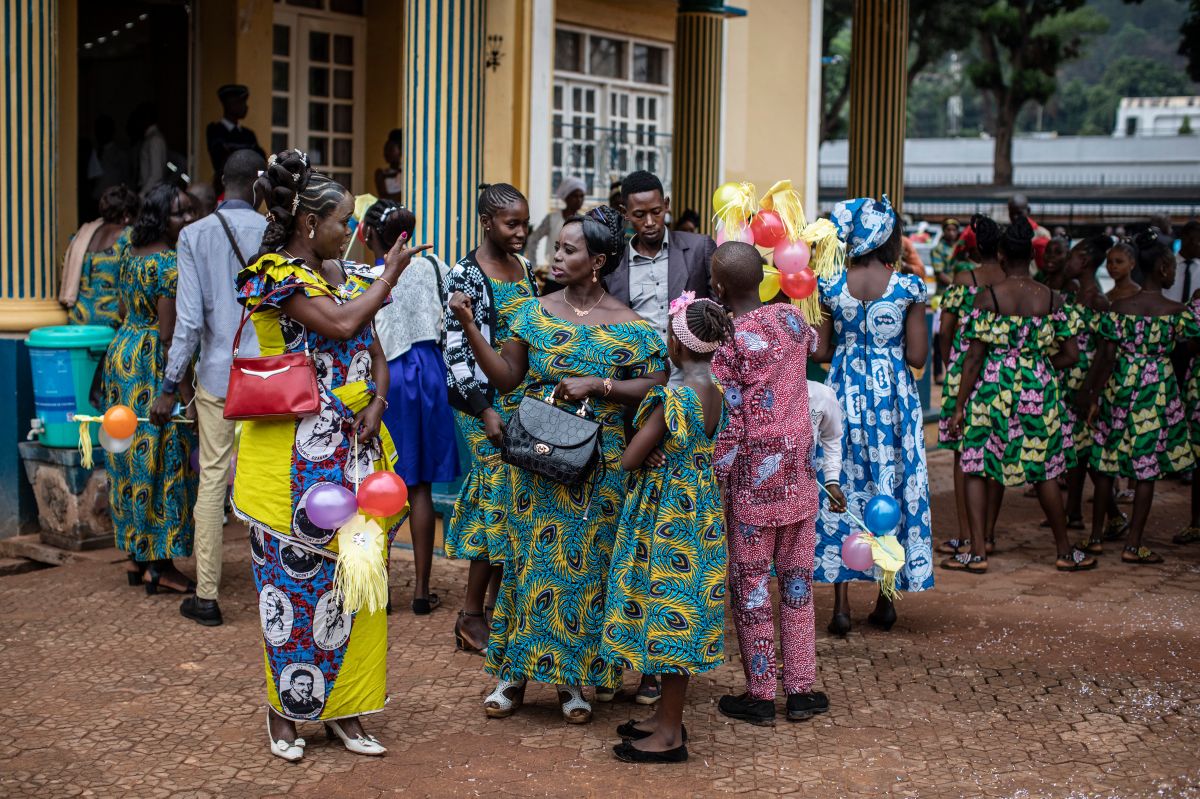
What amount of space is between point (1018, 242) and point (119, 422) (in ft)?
15.1

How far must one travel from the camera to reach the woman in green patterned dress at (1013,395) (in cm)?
757

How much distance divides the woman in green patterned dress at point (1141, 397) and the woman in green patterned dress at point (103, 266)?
5687 mm

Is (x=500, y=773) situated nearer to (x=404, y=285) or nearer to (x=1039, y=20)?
(x=404, y=285)

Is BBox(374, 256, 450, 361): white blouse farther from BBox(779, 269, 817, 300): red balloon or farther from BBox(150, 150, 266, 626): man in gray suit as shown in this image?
BBox(779, 269, 817, 300): red balloon

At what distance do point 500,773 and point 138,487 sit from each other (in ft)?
9.88

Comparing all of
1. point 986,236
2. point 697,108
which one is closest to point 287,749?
point 986,236

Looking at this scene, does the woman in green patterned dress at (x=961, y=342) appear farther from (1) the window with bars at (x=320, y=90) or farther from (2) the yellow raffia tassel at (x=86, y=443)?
(1) the window with bars at (x=320, y=90)

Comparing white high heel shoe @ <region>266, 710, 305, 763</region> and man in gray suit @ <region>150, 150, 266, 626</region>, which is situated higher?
man in gray suit @ <region>150, 150, 266, 626</region>

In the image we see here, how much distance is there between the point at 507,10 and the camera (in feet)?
37.3

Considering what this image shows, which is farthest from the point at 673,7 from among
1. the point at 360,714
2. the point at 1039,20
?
the point at 1039,20

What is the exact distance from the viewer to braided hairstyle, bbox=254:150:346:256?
4645 mm

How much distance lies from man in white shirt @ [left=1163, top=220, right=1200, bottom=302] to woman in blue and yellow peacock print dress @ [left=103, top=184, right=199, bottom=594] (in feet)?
21.5

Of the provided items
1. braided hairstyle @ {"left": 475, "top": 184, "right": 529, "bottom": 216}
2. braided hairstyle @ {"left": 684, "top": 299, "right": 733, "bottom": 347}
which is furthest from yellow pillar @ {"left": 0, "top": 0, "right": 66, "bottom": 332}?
braided hairstyle @ {"left": 684, "top": 299, "right": 733, "bottom": 347}

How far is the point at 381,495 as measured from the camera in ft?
15.0
